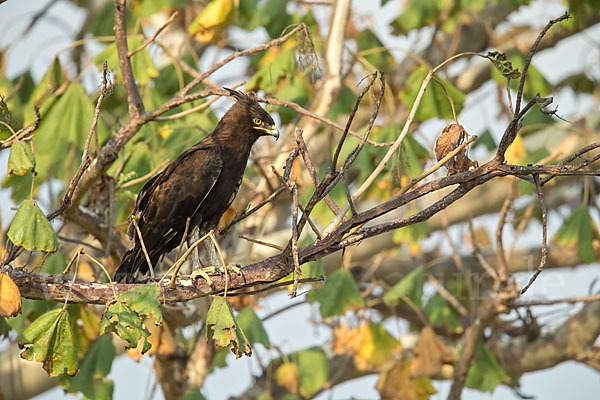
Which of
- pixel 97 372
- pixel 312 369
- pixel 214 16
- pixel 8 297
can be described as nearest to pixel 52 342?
pixel 8 297

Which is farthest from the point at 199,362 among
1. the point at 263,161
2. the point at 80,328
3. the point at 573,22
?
the point at 573,22

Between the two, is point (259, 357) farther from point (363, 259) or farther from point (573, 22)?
point (573, 22)

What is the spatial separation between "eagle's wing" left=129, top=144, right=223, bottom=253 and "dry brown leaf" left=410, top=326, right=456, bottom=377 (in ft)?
7.83

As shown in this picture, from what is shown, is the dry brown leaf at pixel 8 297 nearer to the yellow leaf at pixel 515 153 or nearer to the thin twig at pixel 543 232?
the thin twig at pixel 543 232

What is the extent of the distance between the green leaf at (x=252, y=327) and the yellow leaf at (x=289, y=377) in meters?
0.88

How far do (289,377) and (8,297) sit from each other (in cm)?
359

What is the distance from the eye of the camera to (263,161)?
21.4 feet

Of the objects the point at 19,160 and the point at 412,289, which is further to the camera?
the point at 412,289

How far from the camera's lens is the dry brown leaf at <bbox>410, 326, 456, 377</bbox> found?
610cm

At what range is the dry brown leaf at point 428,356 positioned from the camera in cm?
610

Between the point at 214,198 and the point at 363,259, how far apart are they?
3195 mm

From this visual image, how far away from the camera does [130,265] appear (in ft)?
15.1

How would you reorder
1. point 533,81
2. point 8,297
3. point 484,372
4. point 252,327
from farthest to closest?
point 533,81, point 484,372, point 252,327, point 8,297

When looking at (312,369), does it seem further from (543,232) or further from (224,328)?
(543,232)
